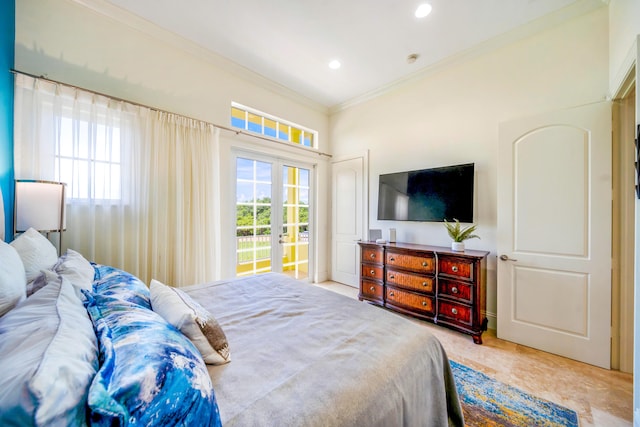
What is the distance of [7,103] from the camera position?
1.78 m

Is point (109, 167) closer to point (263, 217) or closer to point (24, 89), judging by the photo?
point (24, 89)

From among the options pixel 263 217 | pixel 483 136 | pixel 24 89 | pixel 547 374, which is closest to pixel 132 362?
pixel 24 89

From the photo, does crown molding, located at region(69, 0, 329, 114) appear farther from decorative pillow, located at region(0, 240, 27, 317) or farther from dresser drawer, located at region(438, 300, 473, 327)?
dresser drawer, located at region(438, 300, 473, 327)

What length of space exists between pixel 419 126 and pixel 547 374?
9.55 feet

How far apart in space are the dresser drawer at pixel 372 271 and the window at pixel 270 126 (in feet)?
7.40

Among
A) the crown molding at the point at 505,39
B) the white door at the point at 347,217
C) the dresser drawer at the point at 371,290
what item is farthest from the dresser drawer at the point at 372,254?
the crown molding at the point at 505,39

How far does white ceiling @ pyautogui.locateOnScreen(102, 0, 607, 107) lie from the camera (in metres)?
2.23

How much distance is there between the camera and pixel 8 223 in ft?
5.95

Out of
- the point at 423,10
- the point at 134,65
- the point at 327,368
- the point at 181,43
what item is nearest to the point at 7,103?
the point at 134,65

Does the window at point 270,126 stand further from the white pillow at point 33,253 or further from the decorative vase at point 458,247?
the decorative vase at point 458,247

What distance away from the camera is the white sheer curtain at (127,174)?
76.6 inches

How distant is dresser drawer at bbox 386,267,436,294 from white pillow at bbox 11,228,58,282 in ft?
9.83

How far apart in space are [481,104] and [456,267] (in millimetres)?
Answer: 1930

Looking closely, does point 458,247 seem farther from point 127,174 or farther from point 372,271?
point 127,174
